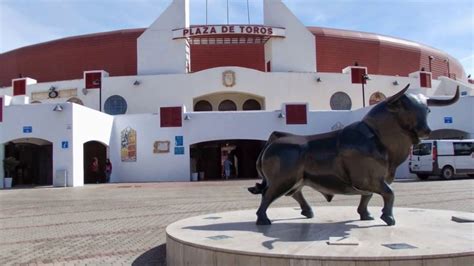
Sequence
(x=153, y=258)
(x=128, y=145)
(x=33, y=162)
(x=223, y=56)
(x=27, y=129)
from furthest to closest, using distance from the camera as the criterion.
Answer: (x=223, y=56)
(x=33, y=162)
(x=128, y=145)
(x=27, y=129)
(x=153, y=258)

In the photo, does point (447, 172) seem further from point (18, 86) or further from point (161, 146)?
point (18, 86)

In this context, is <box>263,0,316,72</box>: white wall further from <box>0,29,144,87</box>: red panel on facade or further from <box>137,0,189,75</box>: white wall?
<box>0,29,144,87</box>: red panel on facade

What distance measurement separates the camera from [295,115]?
2792cm

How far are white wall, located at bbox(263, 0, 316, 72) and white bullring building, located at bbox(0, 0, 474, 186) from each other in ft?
0.24

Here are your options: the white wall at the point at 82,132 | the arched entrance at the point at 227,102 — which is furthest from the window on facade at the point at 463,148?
the white wall at the point at 82,132

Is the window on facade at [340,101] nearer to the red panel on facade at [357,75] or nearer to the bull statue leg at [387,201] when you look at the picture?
the red panel on facade at [357,75]

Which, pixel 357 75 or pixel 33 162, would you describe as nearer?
pixel 33 162

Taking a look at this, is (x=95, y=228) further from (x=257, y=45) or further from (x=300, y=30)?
(x=257, y=45)

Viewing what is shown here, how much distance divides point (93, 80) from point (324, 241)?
32.4 metres

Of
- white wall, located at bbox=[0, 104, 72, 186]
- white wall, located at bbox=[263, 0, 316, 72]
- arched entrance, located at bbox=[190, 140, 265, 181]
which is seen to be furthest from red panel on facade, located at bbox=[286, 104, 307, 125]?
white wall, located at bbox=[0, 104, 72, 186]

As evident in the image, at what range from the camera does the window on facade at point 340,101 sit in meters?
35.1

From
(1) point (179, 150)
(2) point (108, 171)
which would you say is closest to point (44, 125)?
(2) point (108, 171)

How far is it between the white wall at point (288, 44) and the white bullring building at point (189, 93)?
0.07 metres

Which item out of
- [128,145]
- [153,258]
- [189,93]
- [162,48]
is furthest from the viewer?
[162,48]
